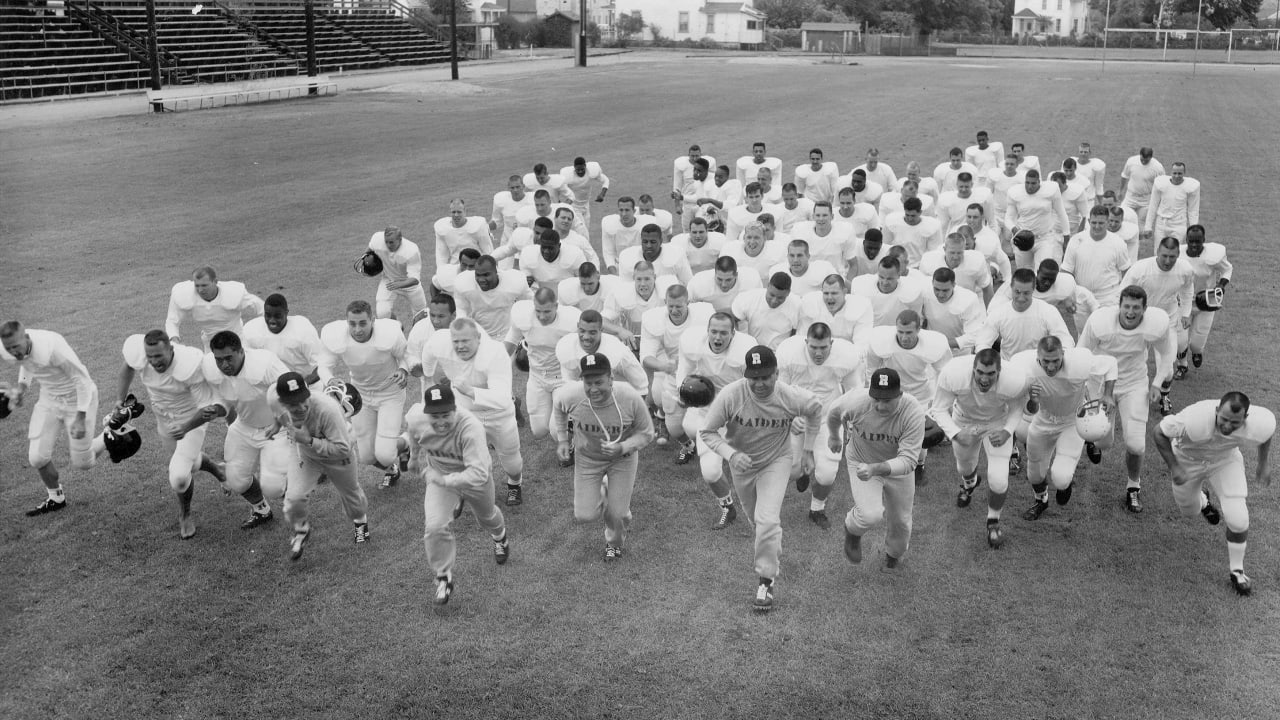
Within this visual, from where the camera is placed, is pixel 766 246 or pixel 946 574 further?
pixel 766 246

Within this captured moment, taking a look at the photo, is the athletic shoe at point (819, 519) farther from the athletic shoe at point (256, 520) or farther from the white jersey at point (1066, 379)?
the athletic shoe at point (256, 520)

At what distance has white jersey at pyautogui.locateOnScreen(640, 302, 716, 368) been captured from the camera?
1180 centimetres

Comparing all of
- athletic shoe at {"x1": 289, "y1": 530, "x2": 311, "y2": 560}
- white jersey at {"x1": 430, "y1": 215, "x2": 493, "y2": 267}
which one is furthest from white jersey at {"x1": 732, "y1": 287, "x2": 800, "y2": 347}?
white jersey at {"x1": 430, "y1": 215, "x2": 493, "y2": 267}

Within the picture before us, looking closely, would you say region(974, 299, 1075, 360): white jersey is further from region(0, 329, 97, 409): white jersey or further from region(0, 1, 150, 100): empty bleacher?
region(0, 1, 150, 100): empty bleacher

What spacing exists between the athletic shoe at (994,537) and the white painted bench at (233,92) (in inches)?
1421

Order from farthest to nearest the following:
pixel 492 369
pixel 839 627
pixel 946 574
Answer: pixel 492 369, pixel 946 574, pixel 839 627

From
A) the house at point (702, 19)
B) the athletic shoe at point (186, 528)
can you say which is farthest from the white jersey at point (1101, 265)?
the house at point (702, 19)

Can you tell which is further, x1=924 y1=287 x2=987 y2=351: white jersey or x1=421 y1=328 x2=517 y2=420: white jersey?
x1=924 y1=287 x2=987 y2=351: white jersey

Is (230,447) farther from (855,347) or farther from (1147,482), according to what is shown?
(1147,482)

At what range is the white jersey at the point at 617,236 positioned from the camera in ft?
55.3

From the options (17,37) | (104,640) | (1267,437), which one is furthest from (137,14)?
(1267,437)

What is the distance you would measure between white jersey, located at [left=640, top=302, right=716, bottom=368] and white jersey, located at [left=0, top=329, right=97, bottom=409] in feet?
18.5

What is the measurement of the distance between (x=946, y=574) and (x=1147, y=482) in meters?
3.40

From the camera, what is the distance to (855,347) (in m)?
10.9
